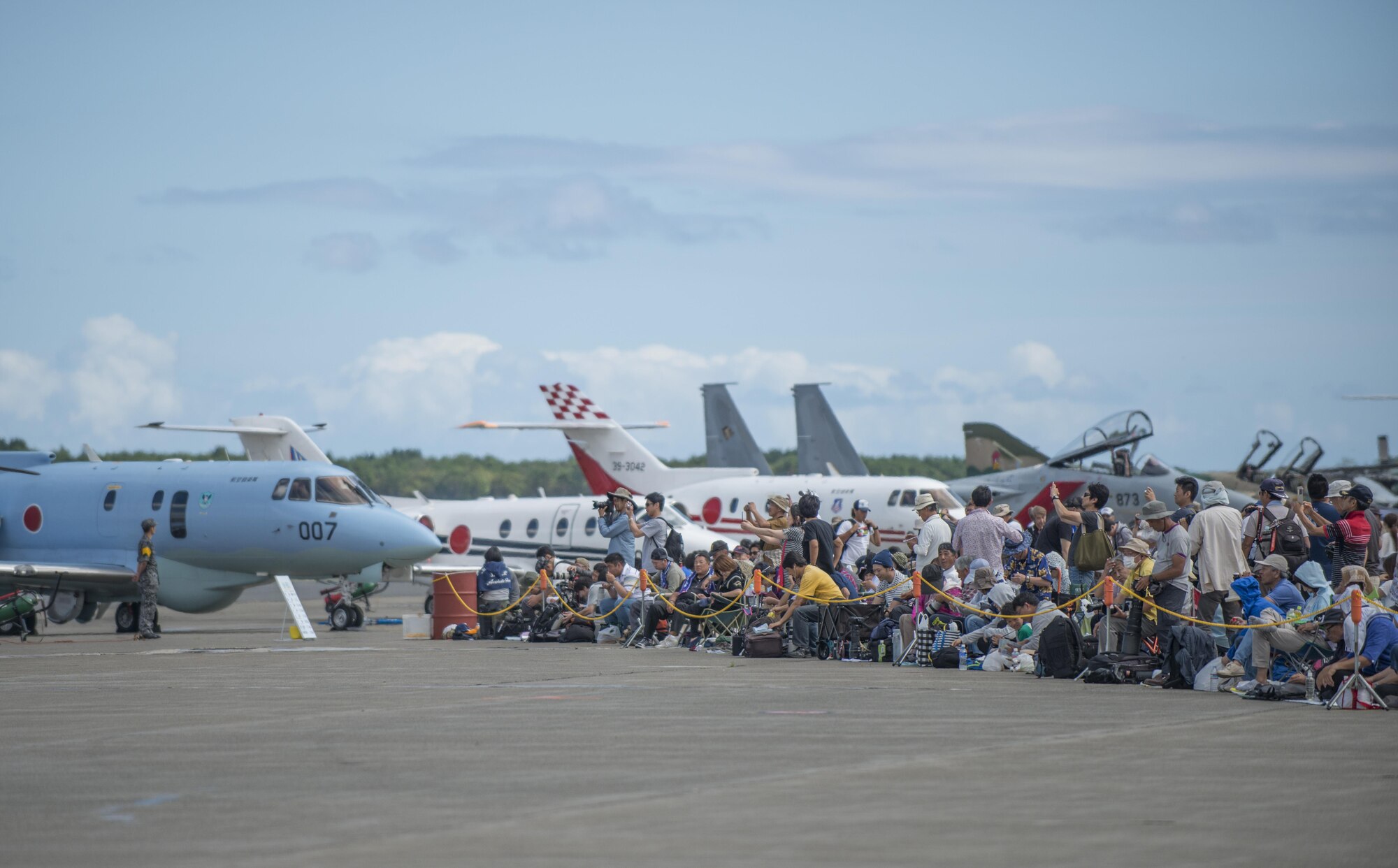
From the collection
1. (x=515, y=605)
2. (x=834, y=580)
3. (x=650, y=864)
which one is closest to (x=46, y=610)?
(x=515, y=605)

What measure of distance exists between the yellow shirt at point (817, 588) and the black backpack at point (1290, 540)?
18.7ft

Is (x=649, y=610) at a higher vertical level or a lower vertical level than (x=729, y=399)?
lower

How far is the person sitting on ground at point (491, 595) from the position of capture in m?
25.1

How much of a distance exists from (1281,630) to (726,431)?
35.4 metres

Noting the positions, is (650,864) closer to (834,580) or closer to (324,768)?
(324,768)

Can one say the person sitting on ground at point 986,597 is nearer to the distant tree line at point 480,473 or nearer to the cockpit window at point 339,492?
the cockpit window at point 339,492

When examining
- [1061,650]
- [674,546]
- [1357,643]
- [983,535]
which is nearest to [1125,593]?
[1061,650]

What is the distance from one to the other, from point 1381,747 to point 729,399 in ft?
127

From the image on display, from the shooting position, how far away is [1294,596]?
45.3 ft

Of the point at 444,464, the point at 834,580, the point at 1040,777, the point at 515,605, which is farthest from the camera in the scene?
the point at 444,464

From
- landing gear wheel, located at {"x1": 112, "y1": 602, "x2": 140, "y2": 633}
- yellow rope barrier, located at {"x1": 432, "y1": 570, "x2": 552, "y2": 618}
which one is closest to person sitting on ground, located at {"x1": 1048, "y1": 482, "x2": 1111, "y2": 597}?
yellow rope barrier, located at {"x1": 432, "y1": 570, "x2": 552, "y2": 618}

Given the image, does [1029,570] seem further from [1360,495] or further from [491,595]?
[491,595]

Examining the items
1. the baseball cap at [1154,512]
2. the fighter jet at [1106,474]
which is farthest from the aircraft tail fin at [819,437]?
the baseball cap at [1154,512]

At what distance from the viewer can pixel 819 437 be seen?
4688cm
